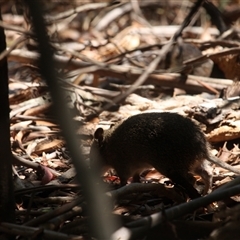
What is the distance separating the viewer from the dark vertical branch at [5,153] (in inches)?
130

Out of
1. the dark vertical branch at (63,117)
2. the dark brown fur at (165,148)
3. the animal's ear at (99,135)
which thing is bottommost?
the dark vertical branch at (63,117)

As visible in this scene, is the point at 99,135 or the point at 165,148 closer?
the point at 165,148

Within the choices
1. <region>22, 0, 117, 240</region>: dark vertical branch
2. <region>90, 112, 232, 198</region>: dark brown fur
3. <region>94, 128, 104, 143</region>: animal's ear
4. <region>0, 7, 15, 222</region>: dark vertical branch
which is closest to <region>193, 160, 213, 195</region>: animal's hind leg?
<region>90, 112, 232, 198</region>: dark brown fur

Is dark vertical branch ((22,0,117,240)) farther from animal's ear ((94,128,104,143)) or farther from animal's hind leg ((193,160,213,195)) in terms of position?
animal's ear ((94,128,104,143))

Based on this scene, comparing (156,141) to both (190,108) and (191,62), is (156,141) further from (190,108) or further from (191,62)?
(191,62)

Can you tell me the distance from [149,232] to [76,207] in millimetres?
476

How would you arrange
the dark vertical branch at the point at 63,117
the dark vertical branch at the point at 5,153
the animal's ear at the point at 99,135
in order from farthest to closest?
the animal's ear at the point at 99,135 → the dark vertical branch at the point at 5,153 → the dark vertical branch at the point at 63,117

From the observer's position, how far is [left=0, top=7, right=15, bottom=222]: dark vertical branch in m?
3.29

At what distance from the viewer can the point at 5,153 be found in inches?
134

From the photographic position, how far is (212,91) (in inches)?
265

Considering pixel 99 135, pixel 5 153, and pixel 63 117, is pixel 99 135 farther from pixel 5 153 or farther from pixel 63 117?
pixel 63 117

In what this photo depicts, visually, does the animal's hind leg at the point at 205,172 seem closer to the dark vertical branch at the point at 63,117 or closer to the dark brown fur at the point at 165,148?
the dark brown fur at the point at 165,148

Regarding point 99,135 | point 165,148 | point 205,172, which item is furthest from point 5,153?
point 99,135

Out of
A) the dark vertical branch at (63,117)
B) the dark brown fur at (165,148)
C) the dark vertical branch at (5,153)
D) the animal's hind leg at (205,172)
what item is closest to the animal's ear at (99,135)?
the dark brown fur at (165,148)
